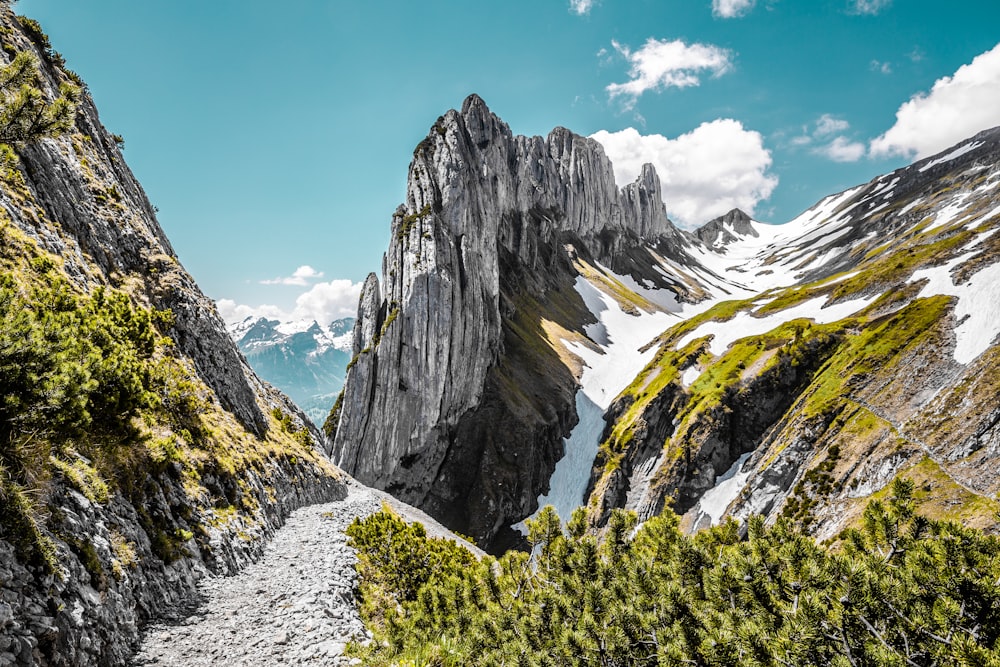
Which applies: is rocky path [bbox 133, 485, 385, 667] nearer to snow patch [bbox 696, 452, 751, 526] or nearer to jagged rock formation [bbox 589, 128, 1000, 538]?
jagged rock formation [bbox 589, 128, 1000, 538]

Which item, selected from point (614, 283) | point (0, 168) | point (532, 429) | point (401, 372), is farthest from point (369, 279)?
point (614, 283)

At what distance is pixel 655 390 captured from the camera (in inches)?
3164

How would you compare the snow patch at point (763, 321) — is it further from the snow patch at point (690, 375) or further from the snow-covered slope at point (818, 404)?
the snow patch at point (690, 375)

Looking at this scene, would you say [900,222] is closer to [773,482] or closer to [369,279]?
[773,482]

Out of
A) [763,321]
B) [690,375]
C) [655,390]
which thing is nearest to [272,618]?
[655,390]

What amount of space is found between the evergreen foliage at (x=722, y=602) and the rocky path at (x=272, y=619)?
1.59m

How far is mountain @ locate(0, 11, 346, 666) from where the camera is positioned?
29.3ft

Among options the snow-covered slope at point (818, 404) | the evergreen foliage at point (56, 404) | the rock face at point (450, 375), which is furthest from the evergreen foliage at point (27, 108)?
the rock face at point (450, 375)

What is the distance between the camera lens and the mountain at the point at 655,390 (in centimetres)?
4100

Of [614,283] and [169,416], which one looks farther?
[614,283]

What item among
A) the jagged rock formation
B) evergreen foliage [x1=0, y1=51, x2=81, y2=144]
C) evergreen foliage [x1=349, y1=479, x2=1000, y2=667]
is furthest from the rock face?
evergreen foliage [x1=0, y1=51, x2=81, y2=144]

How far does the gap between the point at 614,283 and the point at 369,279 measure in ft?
362

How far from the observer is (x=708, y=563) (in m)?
→ 11.8

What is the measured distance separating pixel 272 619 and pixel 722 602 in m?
12.3
